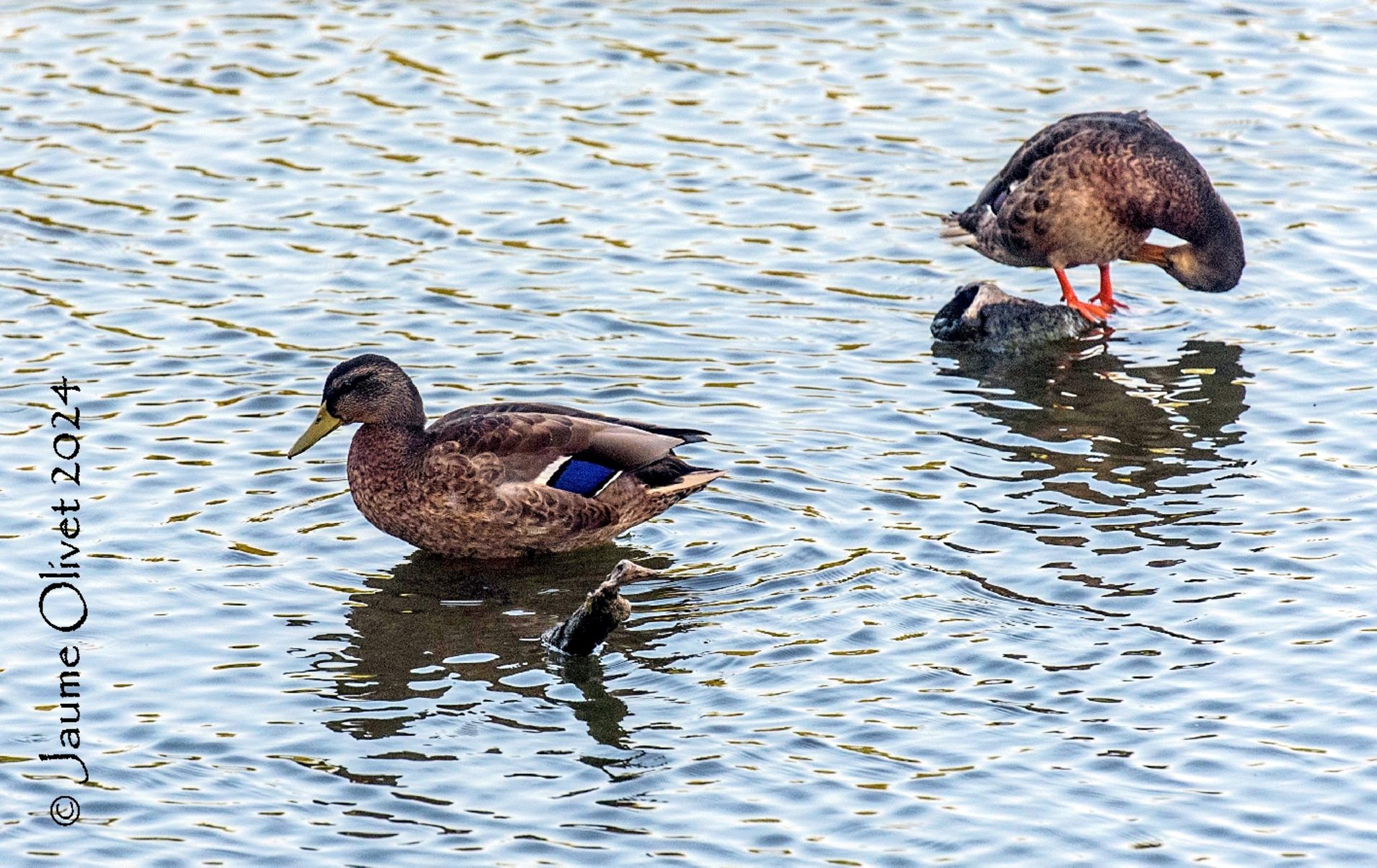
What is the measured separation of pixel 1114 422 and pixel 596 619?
425 centimetres

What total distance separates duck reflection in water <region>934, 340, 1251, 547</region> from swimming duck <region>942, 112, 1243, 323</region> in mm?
639

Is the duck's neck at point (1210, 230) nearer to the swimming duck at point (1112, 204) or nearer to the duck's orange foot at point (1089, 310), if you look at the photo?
the swimming duck at point (1112, 204)

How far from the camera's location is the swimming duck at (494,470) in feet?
33.6

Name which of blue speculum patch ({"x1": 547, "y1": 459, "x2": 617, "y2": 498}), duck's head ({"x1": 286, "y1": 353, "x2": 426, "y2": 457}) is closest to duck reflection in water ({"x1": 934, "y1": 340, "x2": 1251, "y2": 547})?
blue speculum patch ({"x1": 547, "y1": 459, "x2": 617, "y2": 498})

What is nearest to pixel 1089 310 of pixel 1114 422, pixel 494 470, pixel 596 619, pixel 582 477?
pixel 1114 422

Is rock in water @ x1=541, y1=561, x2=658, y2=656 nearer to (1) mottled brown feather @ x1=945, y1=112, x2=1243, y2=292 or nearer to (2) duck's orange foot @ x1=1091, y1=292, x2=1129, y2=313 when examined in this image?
(1) mottled brown feather @ x1=945, y1=112, x2=1243, y2=292

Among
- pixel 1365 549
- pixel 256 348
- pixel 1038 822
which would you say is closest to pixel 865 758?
pixel 1038 822

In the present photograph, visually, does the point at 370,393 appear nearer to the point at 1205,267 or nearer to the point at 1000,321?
the point at 1000,321

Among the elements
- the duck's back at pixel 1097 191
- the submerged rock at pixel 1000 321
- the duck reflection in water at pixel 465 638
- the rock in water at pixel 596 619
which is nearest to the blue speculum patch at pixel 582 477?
the duck reflection in water at pixel 465 638

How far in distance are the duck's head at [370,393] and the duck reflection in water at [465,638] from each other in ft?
2.45

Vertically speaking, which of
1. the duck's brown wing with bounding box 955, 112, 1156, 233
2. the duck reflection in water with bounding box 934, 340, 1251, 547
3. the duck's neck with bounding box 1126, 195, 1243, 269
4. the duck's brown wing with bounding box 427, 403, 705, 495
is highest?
the duck's brown wing with bounding box 955, 112, 1156, 233

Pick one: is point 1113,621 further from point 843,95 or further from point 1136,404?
point 843,95

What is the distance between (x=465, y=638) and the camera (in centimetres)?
947

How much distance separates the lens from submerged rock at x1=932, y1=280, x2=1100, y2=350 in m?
13.1
